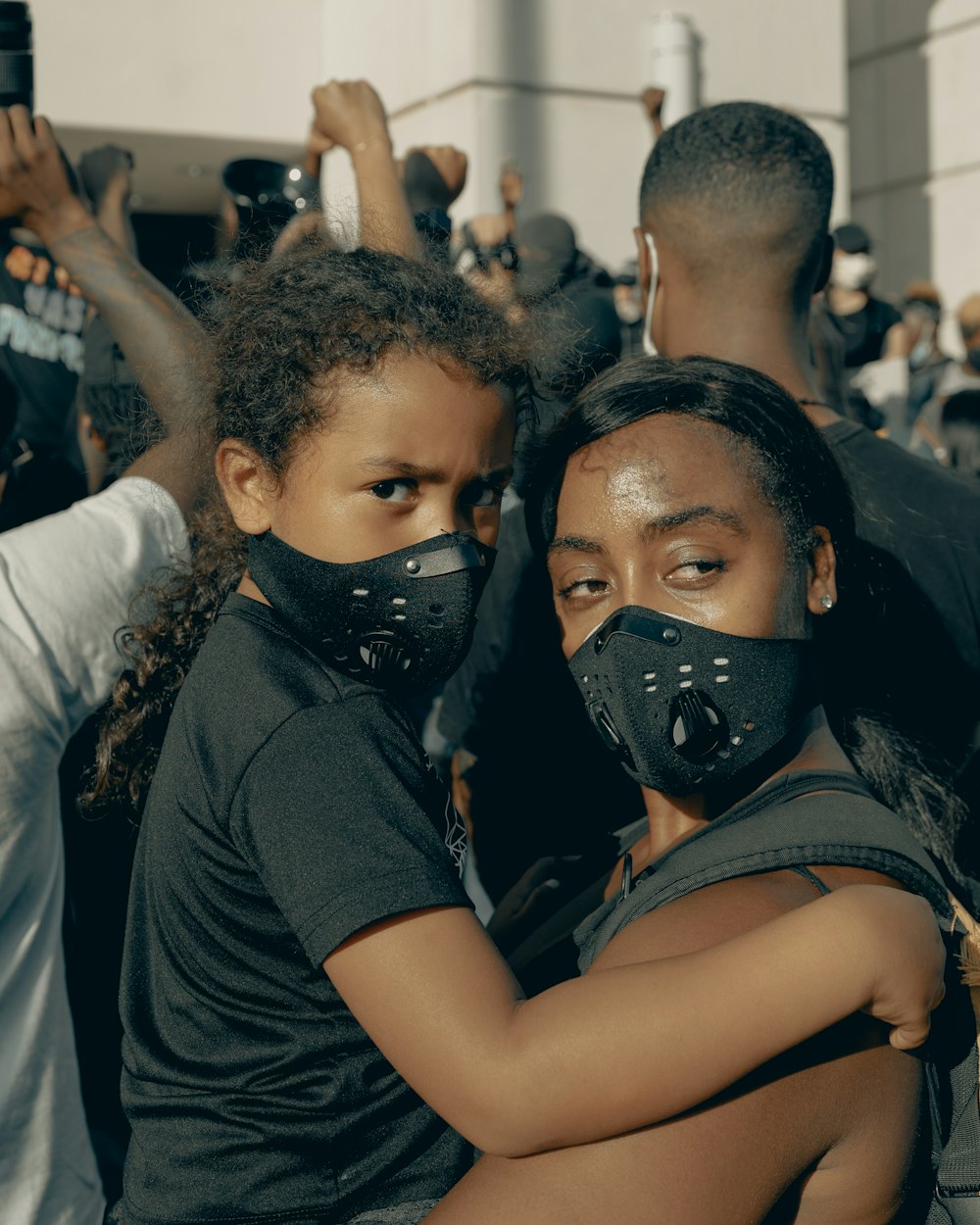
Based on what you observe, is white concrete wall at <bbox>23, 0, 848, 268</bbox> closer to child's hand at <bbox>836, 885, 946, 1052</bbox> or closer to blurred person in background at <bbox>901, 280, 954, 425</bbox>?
blurred person in background at <bbox>901, 280, 954, 425</bbox>

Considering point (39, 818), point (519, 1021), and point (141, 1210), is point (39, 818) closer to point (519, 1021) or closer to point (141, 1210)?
point (141, 1210)

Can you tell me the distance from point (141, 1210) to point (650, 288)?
2.28 meters

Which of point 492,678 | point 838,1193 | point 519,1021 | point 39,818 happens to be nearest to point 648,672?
point 519,1021

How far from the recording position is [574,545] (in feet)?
6.30

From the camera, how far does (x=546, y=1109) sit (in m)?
1.43

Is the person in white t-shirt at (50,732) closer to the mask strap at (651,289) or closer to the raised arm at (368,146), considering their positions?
the raised arm at (368,146)

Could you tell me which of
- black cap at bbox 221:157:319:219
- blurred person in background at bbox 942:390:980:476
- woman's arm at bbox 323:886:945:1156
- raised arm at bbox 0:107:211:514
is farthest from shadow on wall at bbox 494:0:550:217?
woman's arm at bbox 323:886:945:1156

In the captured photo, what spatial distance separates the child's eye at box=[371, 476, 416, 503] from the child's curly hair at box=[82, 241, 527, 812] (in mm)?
122

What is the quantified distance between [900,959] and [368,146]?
219 centimetres

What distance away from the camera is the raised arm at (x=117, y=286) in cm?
237

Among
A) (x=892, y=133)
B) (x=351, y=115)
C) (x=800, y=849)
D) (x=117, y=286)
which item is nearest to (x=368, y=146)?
(x=351, y=115)

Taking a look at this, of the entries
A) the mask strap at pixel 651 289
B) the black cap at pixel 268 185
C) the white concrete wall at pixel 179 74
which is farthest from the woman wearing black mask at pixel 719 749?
the white concrete wall at pixel 179 74

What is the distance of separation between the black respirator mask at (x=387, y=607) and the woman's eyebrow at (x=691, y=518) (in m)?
0.25

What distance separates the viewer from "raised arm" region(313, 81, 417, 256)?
8.57 ft
